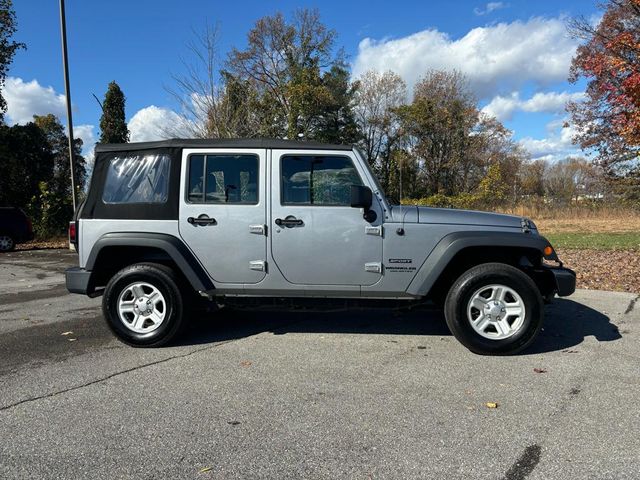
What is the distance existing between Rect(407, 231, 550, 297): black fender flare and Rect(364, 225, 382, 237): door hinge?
520 mm

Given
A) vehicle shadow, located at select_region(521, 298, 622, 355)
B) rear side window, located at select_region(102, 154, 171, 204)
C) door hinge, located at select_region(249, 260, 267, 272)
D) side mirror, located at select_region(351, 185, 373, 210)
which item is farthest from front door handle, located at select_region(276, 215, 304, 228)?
vehicle shadow, located at select_region(521, 298, 622, 355)

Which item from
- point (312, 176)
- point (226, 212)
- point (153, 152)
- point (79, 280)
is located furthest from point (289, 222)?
point (79, 280)

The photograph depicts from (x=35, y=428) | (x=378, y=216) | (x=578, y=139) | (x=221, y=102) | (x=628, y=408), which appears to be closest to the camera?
(x=35, y=428)

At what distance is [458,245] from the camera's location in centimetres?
454

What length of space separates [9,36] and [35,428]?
20820mm

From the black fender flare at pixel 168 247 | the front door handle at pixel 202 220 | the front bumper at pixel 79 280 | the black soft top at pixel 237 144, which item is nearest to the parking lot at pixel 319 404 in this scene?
the front bumper at pixel 79 280

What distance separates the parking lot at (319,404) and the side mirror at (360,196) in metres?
1.45

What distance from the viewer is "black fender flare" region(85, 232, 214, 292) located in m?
4.73

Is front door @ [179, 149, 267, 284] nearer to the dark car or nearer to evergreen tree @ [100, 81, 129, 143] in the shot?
the dark car

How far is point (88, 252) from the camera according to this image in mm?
4906

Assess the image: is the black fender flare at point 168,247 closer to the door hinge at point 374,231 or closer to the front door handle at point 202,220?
the front door handle at point 202,220

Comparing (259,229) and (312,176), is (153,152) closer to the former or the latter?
(259,229)

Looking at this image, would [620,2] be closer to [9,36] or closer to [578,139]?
[578,139]

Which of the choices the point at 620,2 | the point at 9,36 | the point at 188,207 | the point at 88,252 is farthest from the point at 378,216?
the point at 9,36
